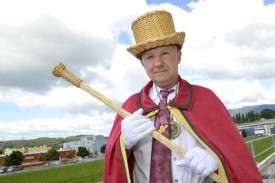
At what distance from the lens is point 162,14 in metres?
2.48

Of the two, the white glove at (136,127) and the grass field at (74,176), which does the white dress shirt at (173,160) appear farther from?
the grass field at (74,176)

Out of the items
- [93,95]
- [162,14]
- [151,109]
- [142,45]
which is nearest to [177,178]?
[151,109]

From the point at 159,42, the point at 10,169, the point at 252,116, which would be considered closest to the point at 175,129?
the point at 159,42

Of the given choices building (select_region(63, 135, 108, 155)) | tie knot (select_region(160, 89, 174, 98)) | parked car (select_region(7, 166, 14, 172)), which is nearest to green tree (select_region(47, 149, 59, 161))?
parked car (select_region(7, 166, 14, 172))

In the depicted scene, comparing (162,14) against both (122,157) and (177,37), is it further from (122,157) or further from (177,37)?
(122,157)

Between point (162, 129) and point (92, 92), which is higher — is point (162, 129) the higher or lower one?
the lower one

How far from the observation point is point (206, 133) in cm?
224

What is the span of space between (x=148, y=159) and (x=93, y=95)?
26.8 inches

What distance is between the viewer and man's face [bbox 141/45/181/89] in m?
2.45

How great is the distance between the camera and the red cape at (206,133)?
2135 mm

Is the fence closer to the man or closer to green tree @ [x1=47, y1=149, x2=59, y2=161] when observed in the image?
the man

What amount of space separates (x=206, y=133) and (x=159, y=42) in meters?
0.79

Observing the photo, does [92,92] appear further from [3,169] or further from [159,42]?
[3,169]

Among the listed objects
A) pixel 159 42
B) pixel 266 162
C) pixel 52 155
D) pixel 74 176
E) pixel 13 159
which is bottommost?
pixel 74 176
